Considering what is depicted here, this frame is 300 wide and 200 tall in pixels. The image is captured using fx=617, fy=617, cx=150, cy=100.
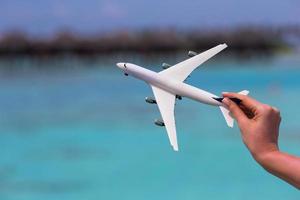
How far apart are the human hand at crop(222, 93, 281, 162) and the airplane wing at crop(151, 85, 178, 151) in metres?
0.34

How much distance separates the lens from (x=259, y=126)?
486 mm

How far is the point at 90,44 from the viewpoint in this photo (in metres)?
2.59

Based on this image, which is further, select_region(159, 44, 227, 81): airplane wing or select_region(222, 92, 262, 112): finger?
select_region(159, 44, 227, 81): airplane wing

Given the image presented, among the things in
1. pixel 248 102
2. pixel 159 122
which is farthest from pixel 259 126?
pixel 159 122

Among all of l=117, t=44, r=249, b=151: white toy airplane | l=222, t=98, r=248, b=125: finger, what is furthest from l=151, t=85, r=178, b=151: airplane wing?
l=222, t=98, r=248, b=125: finger

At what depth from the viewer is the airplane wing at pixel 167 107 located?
844mm

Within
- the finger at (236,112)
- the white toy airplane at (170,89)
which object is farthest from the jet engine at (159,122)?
the finger at (236,112)

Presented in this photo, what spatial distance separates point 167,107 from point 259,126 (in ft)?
1.21

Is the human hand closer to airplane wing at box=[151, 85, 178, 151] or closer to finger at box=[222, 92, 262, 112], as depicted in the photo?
finger at box=[222, 92, 262, 112]

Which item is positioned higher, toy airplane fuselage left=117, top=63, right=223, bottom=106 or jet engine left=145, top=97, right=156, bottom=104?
toy airplane fuselage left=117, top=63, right=223, bottom=106

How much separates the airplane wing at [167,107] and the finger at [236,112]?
33 centimetres

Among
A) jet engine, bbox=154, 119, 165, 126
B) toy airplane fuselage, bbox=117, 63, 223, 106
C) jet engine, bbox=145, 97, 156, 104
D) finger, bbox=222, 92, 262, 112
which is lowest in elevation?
jet engine, bbox=154, 119, 165, 126

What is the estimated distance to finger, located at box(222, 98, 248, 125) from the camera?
0.50 metres

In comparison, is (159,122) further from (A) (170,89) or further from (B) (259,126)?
(B) (259,126)
